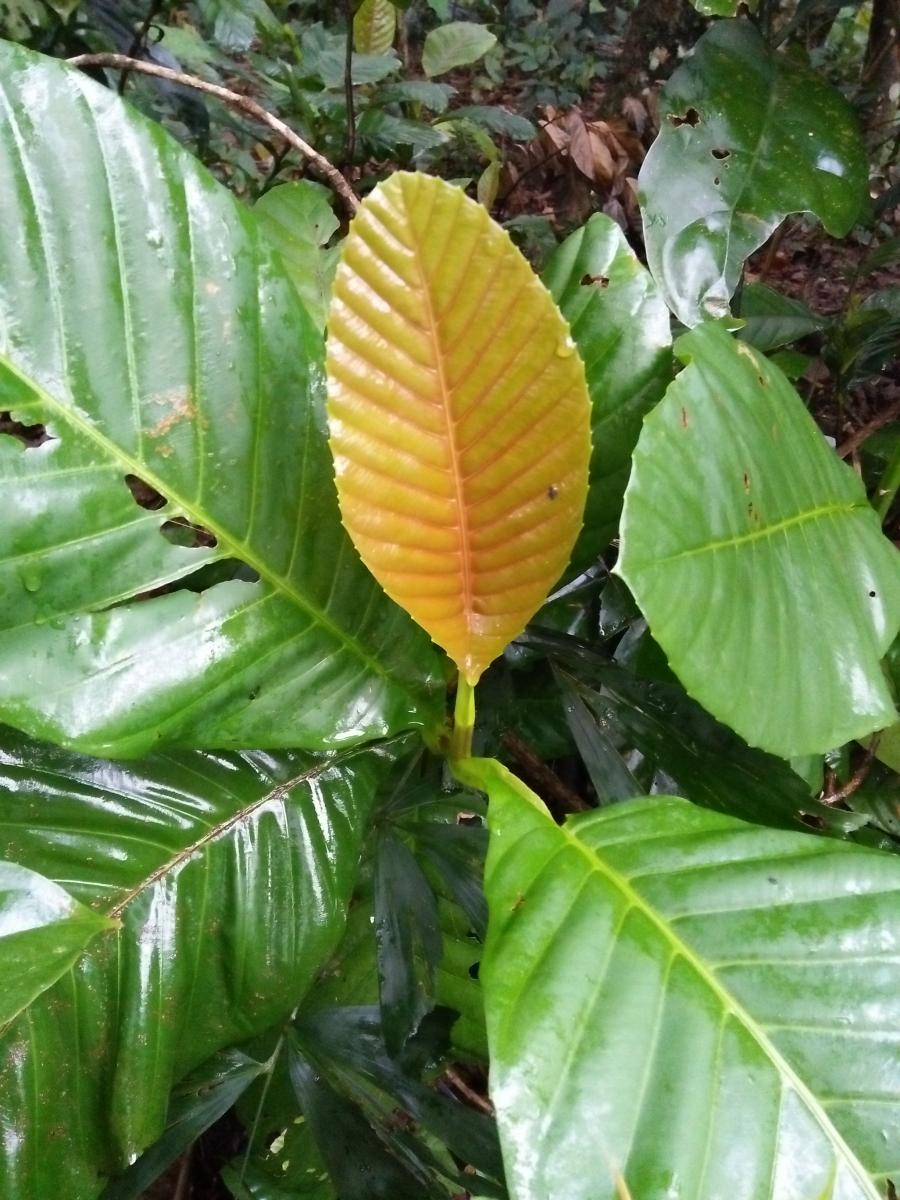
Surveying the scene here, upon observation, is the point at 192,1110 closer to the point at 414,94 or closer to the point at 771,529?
the point at 771,529

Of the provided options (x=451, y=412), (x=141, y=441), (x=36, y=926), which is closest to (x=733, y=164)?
(x=451, y=412)

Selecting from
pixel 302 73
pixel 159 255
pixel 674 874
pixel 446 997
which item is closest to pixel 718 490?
pixel 674 874

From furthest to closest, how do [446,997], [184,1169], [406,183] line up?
[184,1169] → [446,997] → [406,183]

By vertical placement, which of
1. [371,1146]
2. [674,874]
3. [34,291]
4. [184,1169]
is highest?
[34,291]

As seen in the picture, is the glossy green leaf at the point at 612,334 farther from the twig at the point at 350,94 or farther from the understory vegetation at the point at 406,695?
the twig at the point at 350,94

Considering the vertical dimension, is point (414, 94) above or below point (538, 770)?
above

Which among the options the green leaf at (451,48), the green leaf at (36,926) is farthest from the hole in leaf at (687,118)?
the green leaf at (451,48)

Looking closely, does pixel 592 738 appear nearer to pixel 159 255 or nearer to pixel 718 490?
pixel 718 490
